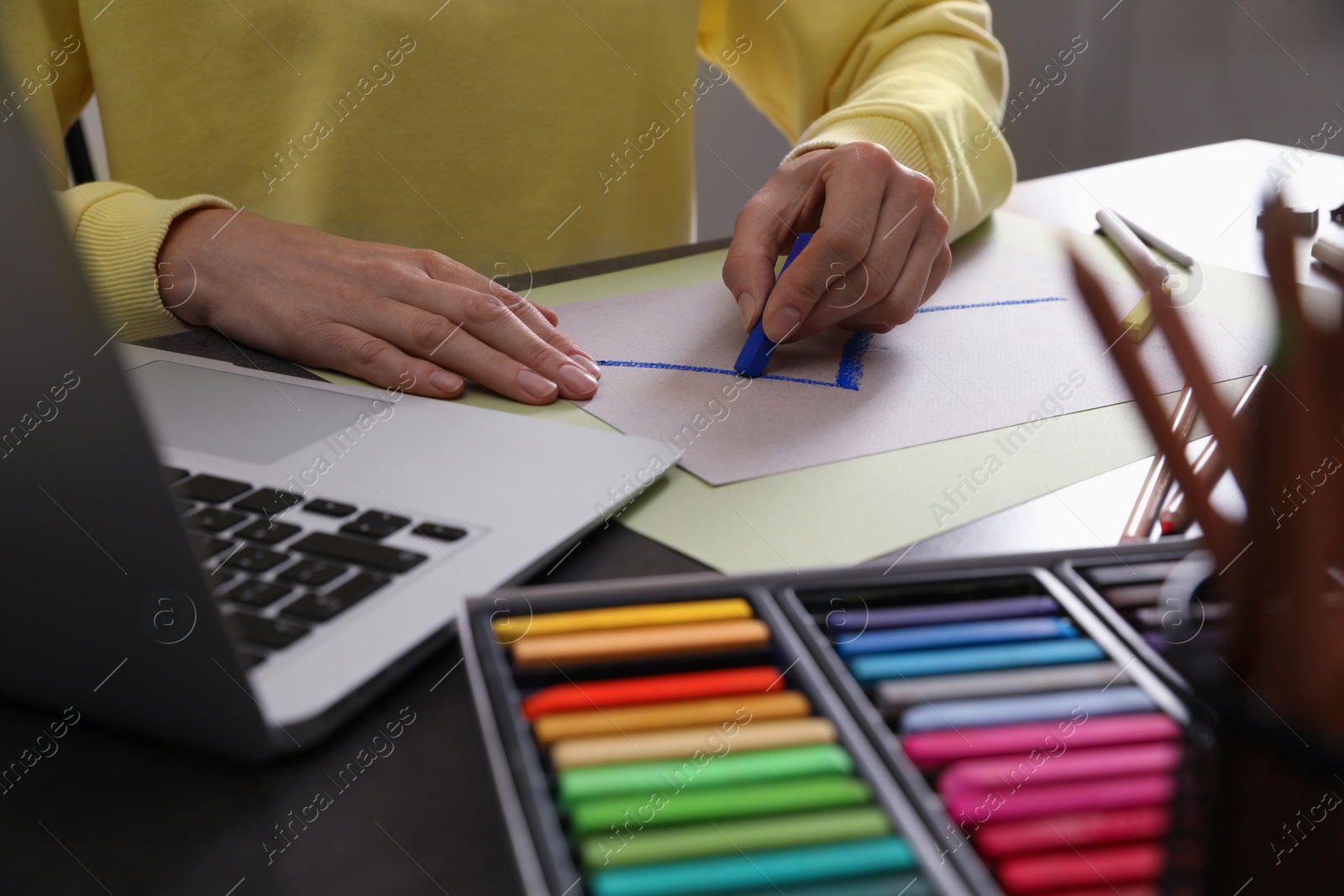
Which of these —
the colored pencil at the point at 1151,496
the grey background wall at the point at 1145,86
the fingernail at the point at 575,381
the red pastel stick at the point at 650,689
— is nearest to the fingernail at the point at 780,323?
the fingernail at the point at 575,381

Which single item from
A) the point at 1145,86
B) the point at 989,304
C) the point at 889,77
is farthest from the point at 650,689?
the point at 1145,86

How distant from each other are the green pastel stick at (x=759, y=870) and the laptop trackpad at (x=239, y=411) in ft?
0.89

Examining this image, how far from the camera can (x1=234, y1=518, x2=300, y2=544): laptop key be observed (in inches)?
12.5

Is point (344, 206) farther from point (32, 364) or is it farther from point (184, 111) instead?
point (32, 364)

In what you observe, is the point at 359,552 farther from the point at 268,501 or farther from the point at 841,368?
the point at 841,368

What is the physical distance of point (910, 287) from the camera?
572 mm

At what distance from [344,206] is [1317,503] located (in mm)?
804

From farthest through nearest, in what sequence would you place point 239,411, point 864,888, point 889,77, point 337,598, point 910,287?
point 889,77 → point 910,287 → point 239,411 → point 337,598 → point 864,888

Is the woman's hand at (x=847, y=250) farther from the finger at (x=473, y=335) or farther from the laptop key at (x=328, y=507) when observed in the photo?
the laptop key at (x=328, y=507)

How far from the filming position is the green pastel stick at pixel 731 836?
0.63ft

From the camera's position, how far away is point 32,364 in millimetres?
208

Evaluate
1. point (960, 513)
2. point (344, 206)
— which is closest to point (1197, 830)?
point (960, 513)

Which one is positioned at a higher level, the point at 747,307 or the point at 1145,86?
the point at 747,307

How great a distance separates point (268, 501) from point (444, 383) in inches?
6.6
